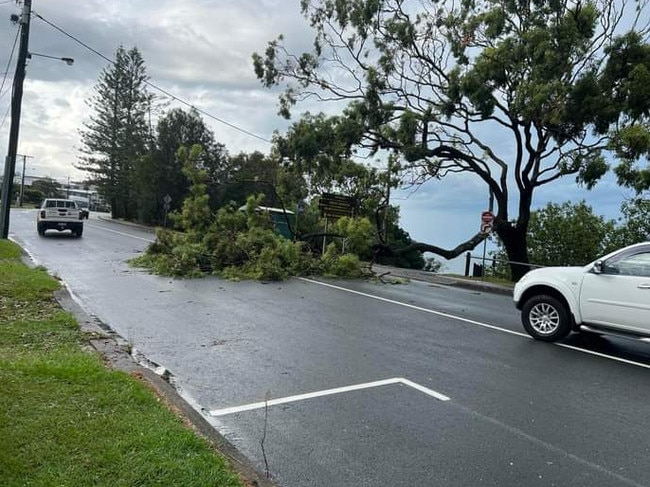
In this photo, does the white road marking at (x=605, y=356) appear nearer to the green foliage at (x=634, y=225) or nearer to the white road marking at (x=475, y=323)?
the white road marking at (x=475, y=323)

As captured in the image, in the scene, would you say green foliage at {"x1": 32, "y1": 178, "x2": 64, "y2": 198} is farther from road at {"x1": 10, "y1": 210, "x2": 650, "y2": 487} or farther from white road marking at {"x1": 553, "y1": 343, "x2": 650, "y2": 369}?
white road marking at {"x1": 553, "y1": 343, "x2": 650, "y2": 369}

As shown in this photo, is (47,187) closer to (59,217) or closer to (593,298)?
(59,217)

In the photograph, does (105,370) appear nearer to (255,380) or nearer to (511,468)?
(255,380)

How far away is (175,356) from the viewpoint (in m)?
6.99

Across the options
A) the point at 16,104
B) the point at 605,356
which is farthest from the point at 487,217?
the point at 16,104

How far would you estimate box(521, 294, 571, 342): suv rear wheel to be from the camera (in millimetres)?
8531

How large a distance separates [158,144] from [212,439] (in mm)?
43908

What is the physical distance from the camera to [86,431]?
3.92 metres

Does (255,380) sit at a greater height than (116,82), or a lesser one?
lesser

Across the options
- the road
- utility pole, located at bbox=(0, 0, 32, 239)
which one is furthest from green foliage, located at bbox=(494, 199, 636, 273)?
utility pole, located at bbox=(0, 0, 32, 239)

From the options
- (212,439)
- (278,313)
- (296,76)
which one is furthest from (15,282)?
(296,76)

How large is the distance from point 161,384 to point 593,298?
6.25 meters

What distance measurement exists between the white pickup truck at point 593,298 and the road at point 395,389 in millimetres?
422

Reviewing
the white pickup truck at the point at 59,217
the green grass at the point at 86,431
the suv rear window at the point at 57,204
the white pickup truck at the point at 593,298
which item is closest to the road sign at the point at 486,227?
the white pickup truck at the point at 593,298
